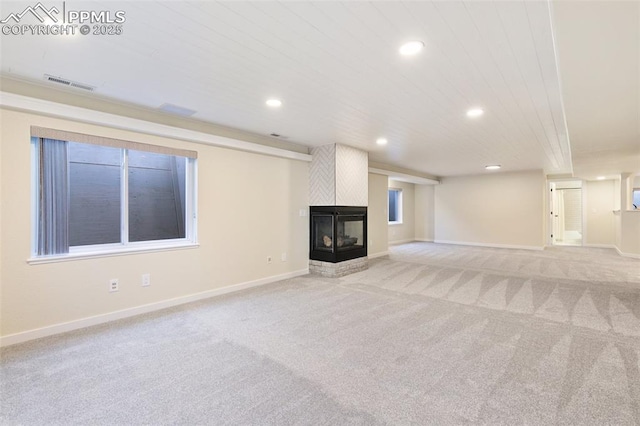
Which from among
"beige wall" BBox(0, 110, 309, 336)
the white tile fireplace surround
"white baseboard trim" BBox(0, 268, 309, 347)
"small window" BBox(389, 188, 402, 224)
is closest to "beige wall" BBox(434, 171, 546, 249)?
"small window" BBox(389, 188, 402, 224)

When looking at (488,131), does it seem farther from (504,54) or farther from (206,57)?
(206,57)

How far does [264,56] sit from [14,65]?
6.82 ft

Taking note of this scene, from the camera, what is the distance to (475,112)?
141 inches

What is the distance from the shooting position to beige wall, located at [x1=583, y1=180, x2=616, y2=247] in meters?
9.08

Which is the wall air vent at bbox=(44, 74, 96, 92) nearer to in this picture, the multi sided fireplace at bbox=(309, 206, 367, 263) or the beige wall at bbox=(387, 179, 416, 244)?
the multi sided fireplace at bbox=(309, 206, 367, 263)

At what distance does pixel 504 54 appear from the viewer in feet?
7.40

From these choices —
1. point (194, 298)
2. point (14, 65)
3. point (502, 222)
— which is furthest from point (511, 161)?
point (14, 65)

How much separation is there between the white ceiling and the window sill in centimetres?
166

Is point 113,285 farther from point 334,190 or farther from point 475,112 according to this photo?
point 475,112

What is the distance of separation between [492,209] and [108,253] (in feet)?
32.8

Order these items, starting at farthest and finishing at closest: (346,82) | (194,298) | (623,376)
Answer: (194,298)
(346,82)
(623,376)

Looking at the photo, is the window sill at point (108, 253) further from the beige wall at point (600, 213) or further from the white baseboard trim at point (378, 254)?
the beige wall at point (600, 213)

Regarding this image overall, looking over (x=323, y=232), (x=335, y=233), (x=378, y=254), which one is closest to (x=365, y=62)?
(x=335, y=233)

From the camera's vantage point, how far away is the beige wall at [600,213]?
908cm
